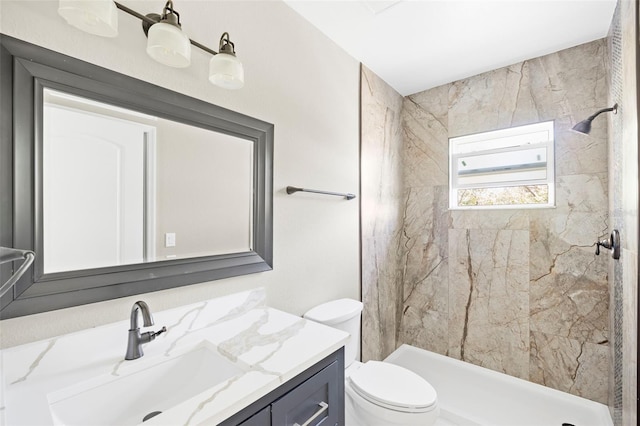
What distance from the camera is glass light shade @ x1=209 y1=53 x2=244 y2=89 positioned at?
1.12 m

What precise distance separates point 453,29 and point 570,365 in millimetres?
2356

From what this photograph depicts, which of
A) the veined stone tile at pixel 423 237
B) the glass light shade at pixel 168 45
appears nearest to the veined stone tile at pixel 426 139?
the veined stone tile at pixel 423 237

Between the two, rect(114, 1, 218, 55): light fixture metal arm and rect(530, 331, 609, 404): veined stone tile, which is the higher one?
rect(114, 1, 218, 55): light fixture metal arm

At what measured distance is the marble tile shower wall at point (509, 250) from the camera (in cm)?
194

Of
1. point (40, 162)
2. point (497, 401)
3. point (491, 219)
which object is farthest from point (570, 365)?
point (40, 162)

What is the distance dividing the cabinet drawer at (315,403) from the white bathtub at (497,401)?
126 centimetres

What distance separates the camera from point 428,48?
79.5 inches

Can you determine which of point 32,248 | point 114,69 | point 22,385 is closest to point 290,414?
point 22,385

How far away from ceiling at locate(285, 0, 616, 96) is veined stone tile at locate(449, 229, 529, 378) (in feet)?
4.30

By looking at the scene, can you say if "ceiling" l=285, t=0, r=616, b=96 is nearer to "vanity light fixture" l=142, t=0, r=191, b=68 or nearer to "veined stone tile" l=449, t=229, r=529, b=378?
"vanity light fixture" l=142, t=0, r=191, b=68

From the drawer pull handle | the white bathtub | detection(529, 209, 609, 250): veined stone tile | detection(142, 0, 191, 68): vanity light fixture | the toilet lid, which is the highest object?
detection(142, 0, 191, 68): vanity light fixture

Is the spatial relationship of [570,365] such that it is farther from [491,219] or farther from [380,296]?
[380,296]

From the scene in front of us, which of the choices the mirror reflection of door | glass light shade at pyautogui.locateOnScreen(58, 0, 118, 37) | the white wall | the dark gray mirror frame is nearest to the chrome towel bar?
the white wall

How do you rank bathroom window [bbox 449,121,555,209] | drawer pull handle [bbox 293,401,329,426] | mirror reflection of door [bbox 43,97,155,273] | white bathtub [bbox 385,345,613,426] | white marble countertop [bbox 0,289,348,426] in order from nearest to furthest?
white marble countertop [bbox 0,289,348,426] → mirror reflection of door [bbox 43,97,155,273] → drawer pull handle [bbox 293,401,329,426] → white bathtub [bbox 385,345,613,426] → bathroom window [bbox 449,121,555,209]
